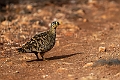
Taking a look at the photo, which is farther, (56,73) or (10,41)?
(10,41)

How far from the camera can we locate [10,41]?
1455 cm

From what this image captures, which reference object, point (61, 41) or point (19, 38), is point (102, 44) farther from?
point (19, 38)

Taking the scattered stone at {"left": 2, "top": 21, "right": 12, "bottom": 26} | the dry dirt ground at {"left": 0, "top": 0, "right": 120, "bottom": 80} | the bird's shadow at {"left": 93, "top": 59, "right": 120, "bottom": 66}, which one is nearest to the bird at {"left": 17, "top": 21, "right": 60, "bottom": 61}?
the dry dirt ground at {"left": 0, "top": 0, "right": 120, "bottom": 80}

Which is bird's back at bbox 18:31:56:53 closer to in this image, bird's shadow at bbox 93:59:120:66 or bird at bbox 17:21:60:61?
bird at bbox 17:21:60:61

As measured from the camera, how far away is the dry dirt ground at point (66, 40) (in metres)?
9.71

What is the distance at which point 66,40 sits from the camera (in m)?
14.9

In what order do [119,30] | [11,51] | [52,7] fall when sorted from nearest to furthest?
[11,51], [119,30], [52,7]

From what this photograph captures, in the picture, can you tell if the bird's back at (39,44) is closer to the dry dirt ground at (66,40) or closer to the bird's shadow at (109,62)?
the dry dirt ground at (66,40)

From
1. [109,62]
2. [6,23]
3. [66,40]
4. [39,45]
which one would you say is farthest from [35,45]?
[6,23]

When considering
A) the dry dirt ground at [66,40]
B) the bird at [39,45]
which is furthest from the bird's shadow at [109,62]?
the bird at [39,45]

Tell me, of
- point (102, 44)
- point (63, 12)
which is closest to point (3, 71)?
point (102, 44)

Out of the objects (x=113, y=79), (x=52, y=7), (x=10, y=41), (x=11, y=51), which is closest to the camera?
(x=113, y=79)

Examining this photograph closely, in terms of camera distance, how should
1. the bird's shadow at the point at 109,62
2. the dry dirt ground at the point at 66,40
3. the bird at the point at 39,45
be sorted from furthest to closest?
the bird at the point at 39,45 < the bird's shadow at the point at 109,62 < the dry dirt ground at the point at 66,40

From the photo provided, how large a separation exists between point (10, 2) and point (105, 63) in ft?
53.6
